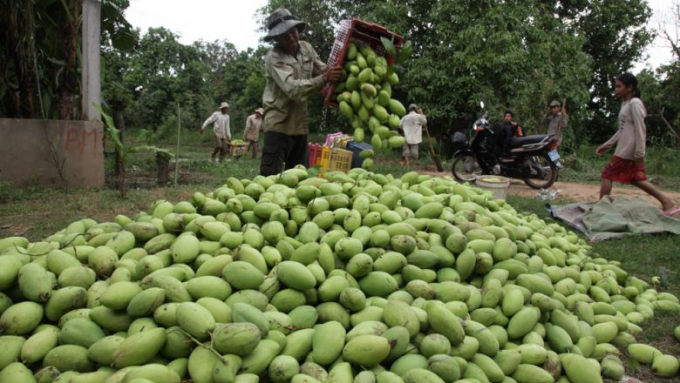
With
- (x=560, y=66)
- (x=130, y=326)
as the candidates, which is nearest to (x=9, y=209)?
(x=130, y=326)

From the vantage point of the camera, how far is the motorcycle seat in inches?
343

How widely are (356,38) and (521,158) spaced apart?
624 cm

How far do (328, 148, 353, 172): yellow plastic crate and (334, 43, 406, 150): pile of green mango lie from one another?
7.78ft

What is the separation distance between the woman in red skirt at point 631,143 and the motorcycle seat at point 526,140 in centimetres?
301

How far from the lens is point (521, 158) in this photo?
8.81 metres

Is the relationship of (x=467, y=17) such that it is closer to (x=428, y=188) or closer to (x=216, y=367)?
(x=428, y=188)

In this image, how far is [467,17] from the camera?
12.5 m

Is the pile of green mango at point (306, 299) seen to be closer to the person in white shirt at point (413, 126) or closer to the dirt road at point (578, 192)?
the dirt road at point (578, 192)

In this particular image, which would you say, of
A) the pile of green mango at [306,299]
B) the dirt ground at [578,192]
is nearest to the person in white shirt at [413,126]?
the dirt ground at [578,192]

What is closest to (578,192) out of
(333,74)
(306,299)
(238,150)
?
(333,74)

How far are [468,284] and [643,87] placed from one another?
18.7 m

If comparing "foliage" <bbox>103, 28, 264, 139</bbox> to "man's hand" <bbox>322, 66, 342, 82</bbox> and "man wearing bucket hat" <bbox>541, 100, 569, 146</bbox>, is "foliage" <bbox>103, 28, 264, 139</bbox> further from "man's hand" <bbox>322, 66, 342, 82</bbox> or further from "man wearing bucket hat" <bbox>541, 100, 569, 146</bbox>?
"man's hand" <bbox>322, 66, 342, 82</bbox>

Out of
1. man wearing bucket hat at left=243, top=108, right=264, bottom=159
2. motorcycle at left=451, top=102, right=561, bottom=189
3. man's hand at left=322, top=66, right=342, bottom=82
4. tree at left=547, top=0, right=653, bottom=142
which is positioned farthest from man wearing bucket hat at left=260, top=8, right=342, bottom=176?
tree at left=547, top=0, right=653, bottom=142

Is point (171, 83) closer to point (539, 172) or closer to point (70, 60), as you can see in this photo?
point (70, 60)
